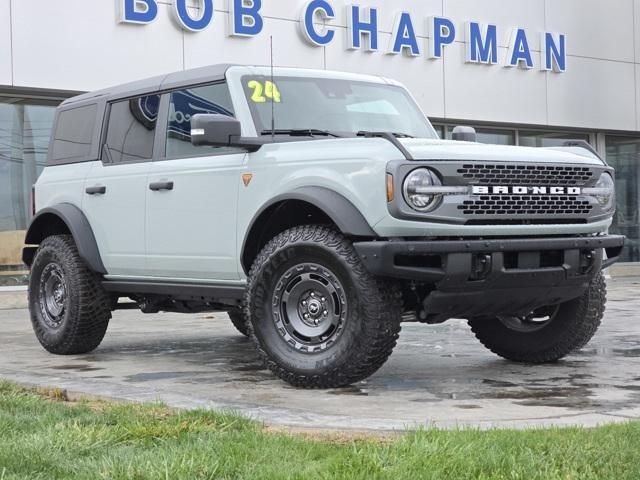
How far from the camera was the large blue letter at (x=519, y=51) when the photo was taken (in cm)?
1956

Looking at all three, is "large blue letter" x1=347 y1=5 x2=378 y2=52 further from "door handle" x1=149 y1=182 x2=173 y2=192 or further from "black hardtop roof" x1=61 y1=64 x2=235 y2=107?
"door handle" x1=149 y1=182 x2=173 y2=192

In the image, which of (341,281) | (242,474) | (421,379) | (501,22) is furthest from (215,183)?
(501,22)

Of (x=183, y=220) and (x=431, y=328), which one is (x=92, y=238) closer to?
(x=183, y=220)

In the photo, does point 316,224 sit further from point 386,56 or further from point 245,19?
point 386,56

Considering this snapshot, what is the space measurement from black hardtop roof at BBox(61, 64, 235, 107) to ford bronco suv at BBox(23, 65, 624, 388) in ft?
0.06

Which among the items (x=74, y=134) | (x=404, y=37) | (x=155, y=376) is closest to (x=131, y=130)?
(x=74, y=134)

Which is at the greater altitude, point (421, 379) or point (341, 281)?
point (341, 281)

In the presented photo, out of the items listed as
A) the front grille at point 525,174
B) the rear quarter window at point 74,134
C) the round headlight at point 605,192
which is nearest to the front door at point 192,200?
the rear quarter window at point 74,134

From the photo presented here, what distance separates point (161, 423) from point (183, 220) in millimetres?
2825

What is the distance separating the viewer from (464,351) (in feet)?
27.5

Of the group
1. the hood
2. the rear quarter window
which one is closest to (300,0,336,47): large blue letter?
the rear quarter window

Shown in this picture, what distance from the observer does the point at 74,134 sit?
883cm

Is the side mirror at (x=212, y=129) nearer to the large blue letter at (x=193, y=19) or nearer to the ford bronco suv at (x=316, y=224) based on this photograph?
the ford bronco suv at (x=316, y=224)

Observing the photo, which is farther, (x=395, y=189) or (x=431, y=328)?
(x=431, y=328)
